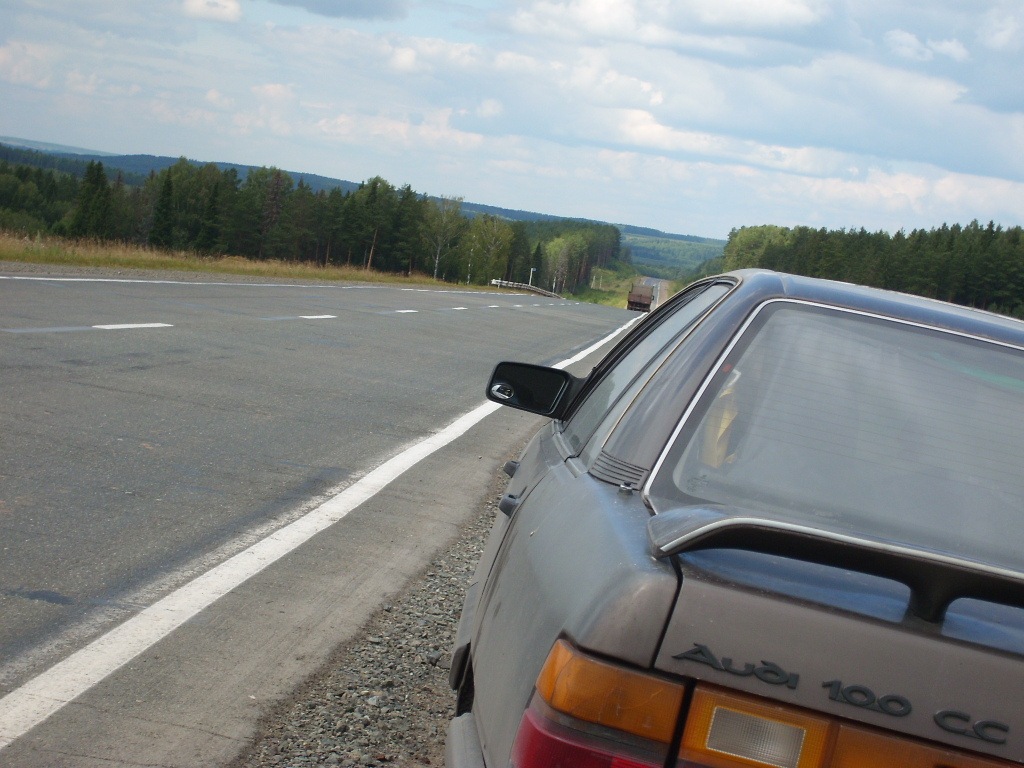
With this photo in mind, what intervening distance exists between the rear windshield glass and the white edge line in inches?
86.8

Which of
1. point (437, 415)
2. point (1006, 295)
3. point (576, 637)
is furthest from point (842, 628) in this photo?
A: point (1006, 295)

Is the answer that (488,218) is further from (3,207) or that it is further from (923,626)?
(923,626)

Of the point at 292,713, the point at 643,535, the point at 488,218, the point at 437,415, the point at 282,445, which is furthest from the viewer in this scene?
the point at 488,218

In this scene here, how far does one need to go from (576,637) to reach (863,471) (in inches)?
31.9

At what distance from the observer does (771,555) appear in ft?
5.47

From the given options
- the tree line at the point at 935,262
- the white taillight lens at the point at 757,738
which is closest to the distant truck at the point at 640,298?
the tree line at the point at 935,262

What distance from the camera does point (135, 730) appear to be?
3.29m

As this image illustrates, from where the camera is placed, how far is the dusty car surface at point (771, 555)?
4.87ft

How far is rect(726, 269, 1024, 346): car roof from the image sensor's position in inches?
102

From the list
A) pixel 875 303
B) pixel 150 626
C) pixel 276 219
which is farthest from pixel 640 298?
pixel 875 303

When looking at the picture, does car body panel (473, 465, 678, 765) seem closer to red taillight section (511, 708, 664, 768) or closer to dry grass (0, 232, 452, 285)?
red taillight section (511, 708, 664, 768)

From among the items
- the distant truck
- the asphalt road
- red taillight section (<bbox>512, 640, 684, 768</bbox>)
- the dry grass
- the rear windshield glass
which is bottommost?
the distant truck

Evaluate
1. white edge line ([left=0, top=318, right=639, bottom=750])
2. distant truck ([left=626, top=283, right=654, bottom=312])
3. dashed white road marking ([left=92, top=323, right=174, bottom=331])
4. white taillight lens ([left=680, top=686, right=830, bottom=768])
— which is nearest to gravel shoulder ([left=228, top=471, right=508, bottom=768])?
white edge line ([left=0, top=318, right=639, bottom=750])

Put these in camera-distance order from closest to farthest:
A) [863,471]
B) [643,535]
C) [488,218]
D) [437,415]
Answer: [643,535]
[863,471]
[437,415]
[488,218]
